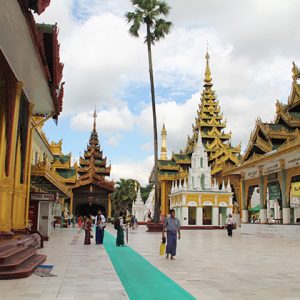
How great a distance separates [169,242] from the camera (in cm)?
1207

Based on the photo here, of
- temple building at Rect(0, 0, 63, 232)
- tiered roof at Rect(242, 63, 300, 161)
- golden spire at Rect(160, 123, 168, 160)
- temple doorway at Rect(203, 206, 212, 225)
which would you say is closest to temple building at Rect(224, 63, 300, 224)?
tiered roof at Rect(242, 63, 300, 161)

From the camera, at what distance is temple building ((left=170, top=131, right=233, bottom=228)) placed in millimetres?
41009

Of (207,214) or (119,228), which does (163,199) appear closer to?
(207,214)

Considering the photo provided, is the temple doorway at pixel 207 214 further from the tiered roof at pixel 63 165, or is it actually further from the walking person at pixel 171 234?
the walking person at pixel 171 234

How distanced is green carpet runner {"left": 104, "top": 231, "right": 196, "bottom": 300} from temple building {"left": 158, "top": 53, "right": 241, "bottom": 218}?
137 feet

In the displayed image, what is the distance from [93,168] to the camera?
60.1 meters

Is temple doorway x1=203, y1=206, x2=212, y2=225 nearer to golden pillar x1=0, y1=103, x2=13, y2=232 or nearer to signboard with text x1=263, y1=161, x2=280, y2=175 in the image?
signboard with text x1=263, y1=161, x2=280, y2=175

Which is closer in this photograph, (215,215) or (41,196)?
(41,196)

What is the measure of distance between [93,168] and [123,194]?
2058cm

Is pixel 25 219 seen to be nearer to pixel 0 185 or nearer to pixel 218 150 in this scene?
pixel 0 185

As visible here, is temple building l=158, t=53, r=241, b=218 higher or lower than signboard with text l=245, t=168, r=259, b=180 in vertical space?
higher

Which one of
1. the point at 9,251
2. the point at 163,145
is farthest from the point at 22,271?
the point at 163,145

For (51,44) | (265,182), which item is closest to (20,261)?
(51,44)

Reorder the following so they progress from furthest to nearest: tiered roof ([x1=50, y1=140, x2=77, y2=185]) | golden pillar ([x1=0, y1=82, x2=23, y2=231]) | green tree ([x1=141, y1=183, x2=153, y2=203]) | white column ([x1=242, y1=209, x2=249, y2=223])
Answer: green tree ([x1=141, y1=183, x2=153, y2=203]) → tiered roof ([x1=50, y1=140, x2=77, y2=185]) → white column ([x1=242, y1=209, x2=249, y2=223]) → golden pillar ([x1=0, y1=82, x2=23, y2=231])
